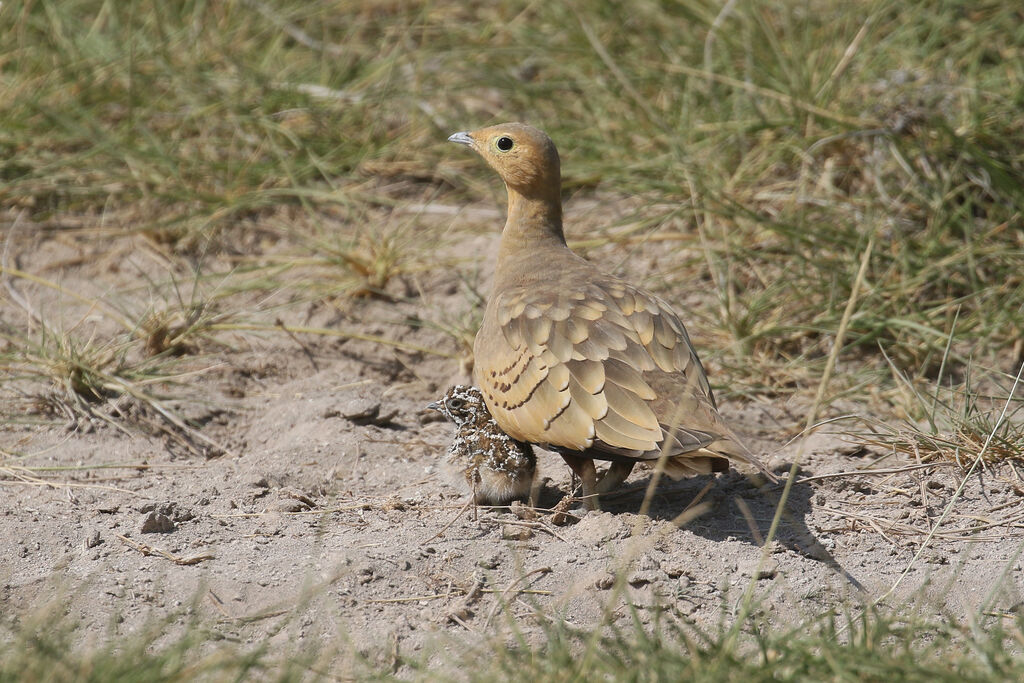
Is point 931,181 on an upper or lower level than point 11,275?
upper

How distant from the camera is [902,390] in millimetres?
4383

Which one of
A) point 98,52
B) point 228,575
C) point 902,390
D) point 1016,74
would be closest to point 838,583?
point 902,390

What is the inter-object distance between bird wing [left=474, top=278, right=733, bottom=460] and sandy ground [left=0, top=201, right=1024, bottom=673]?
1.05ft

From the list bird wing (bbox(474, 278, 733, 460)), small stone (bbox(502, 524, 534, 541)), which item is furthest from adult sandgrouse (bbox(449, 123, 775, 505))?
small stone (bbox(502, 524, 534, 541))

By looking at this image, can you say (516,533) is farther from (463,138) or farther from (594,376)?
(463,138)

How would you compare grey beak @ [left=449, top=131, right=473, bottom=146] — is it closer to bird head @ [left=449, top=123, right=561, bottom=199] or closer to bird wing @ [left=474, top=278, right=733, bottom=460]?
bird head @ [left=449, top=123, right=561, bottom=199]

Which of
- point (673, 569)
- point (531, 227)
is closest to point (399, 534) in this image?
point (673, 569)

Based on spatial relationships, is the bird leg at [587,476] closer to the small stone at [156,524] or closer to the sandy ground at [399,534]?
the sandy ground at [399,534]

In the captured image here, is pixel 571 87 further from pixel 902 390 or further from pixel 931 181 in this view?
pixel 902 390

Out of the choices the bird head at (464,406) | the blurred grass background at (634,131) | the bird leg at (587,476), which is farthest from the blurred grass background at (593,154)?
the bird leg at (587,476)

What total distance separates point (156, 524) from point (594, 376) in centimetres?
143

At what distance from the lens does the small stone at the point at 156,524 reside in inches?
134

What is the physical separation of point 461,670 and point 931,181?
11.8ft

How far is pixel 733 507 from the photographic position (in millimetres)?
3627
